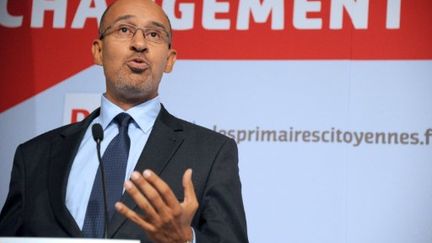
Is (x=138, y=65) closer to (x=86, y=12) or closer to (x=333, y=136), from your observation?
(x=333, y=136)

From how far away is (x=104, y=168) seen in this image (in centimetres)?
249

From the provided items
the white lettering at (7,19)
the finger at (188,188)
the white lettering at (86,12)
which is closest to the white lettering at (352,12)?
the white lettering at (86,12)

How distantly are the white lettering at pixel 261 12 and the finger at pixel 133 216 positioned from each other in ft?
5.87

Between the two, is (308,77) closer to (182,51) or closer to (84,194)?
(182,51)

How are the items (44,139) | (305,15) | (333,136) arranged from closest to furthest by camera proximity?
1. (44,139)
2. (333,136)
3. (305,15)

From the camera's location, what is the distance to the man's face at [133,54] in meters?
2.63

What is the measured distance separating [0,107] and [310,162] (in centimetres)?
149

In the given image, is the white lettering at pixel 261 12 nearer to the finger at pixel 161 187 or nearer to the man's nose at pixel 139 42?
the man's nose at pixel 139 42

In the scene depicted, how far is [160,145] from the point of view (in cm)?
252

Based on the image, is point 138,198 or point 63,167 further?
point 63,167

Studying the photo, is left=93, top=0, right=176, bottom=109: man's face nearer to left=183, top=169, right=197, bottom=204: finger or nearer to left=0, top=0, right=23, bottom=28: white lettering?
left=183, top=169, right=197, bottom=204: finger

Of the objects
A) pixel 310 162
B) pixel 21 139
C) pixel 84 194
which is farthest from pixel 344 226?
pixel 21 139

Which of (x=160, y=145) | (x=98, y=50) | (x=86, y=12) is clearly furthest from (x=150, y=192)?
(x=86, y=12)

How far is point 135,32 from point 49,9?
4.30ft
